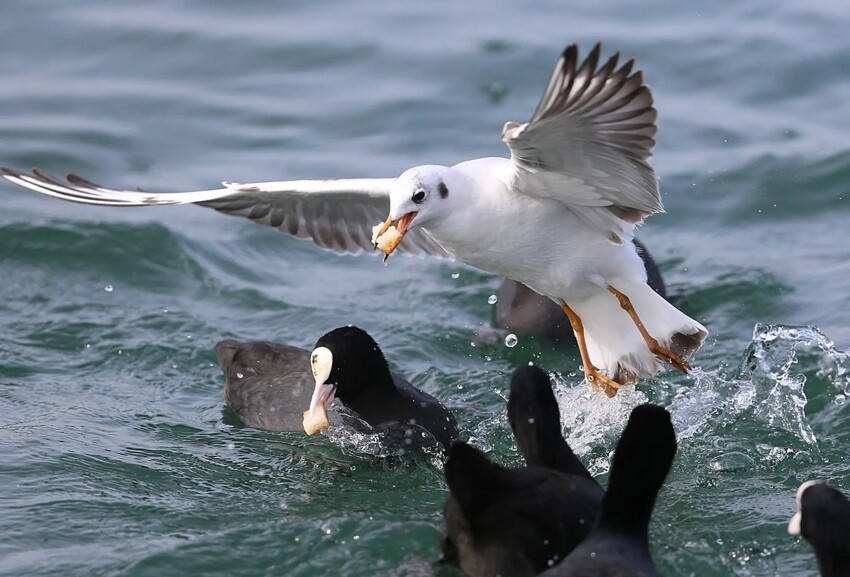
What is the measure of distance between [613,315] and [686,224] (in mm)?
4474

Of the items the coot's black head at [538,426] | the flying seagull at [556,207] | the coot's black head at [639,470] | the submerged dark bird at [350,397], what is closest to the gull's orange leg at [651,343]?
the flying seagull at [556,207]

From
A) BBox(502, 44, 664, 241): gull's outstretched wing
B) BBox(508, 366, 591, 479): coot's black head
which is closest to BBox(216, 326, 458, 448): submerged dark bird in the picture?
BBox(508, 366, 591, 479): coot's black head

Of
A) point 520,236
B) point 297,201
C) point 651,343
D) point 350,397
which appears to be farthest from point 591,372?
point 297,201

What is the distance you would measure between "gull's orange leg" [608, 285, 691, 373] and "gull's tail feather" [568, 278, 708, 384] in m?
0.06

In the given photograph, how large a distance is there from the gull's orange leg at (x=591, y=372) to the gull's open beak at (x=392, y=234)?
150 cm

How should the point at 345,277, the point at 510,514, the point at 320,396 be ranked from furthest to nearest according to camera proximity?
the point at 345,277 → the point at 320,396 → the point at 510,514

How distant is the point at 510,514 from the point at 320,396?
7.16 ft

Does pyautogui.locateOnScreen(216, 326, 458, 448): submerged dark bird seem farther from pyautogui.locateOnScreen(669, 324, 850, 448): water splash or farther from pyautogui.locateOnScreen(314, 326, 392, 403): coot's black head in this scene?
pyautogui.locateOnScreen(669, 324, 850, 448): water splash

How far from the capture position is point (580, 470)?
21.3 ft

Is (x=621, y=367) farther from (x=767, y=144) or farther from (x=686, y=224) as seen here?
(x=767, y=144)

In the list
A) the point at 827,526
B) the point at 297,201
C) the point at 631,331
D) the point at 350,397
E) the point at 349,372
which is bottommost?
the point at 827,526

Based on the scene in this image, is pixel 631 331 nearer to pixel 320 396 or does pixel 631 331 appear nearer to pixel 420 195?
pixel 420 195

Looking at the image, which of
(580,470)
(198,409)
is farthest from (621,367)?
(198,409)

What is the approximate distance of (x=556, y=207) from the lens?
7500mm
